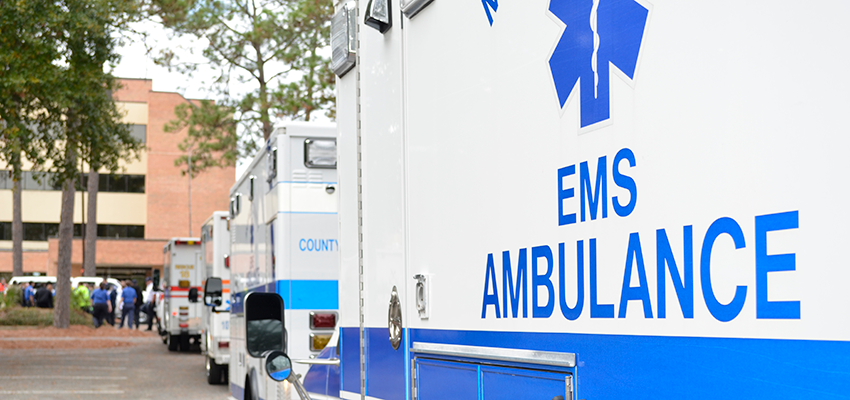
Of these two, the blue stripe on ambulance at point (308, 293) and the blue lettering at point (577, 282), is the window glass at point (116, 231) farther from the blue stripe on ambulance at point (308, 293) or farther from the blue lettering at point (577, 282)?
the blue lettering at point (577, 282)

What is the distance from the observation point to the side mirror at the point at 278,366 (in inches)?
136

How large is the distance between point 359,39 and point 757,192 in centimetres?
218

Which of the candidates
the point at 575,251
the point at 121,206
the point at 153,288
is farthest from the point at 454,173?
the point at 121,206

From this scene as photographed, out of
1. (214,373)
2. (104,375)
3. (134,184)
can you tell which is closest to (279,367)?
(214,373)

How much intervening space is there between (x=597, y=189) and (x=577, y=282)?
0.21 m

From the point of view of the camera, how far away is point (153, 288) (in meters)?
31.8

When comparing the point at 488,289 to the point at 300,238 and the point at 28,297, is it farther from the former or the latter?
the point at 28,297

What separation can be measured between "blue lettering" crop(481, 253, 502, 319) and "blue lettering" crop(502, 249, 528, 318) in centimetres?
4

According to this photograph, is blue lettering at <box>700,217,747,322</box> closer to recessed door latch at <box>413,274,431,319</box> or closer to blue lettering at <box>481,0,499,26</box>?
blue lettering at <box>481,0,499,26</box>

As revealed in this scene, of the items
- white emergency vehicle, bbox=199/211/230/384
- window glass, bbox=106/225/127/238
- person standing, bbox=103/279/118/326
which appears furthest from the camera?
window glass, bbox=106/225/127/238

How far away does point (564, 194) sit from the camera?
6.36ft

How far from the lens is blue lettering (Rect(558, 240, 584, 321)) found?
73.1 inches

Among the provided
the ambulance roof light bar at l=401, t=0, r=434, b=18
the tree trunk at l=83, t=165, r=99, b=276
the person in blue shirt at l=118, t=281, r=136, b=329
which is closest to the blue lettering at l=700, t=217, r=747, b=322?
the ambulance roof light bar at l=401, t=0, r=434, b=18

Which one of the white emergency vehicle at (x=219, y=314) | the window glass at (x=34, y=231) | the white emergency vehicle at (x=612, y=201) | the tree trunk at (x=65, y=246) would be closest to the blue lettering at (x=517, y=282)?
the white emergency vehicle at (x=612, y=201)
